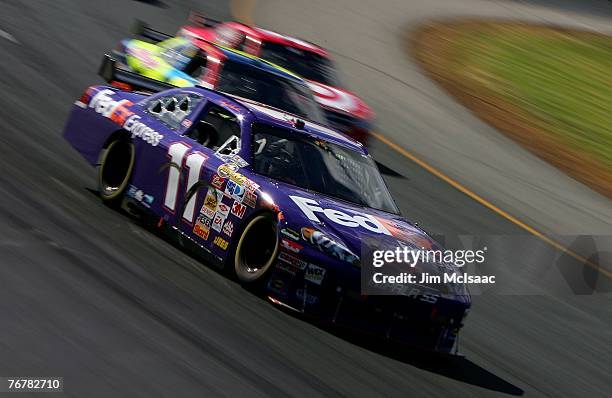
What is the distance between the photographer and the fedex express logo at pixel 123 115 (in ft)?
30.6

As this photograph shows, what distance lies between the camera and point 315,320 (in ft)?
25.0

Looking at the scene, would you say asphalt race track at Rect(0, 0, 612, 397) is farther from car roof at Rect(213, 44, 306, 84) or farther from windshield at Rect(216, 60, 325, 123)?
car roof at Rect(213, 44, 306, 84)

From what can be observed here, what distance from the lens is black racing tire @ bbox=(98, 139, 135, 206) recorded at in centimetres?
959

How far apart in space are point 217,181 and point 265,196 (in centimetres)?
58

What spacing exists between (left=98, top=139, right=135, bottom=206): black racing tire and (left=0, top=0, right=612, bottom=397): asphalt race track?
0.14 metres

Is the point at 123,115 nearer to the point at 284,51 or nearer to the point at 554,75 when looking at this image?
the point at 284,51

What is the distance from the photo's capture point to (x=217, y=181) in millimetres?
8414

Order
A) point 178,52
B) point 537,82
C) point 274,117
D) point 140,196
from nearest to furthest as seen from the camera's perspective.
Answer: point 274,117
point 140,196
point 178,52
point 537,82

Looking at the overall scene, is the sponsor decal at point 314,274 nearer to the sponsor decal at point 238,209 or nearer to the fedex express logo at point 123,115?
the sponsor decal at point 238,209

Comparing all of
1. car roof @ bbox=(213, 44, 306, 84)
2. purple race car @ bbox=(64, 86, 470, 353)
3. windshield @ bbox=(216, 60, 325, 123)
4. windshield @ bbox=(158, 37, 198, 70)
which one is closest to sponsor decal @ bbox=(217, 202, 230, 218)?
purple race car @ bbox=(64, 86, 470, 353)

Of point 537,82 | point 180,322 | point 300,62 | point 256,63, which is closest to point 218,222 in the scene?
point 180,322

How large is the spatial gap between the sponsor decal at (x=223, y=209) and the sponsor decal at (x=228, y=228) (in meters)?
0.07

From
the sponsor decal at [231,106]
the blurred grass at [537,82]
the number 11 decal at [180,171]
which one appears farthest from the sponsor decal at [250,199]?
the blurred grass at [537,82]

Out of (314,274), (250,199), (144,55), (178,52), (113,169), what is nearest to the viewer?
(314,274)
